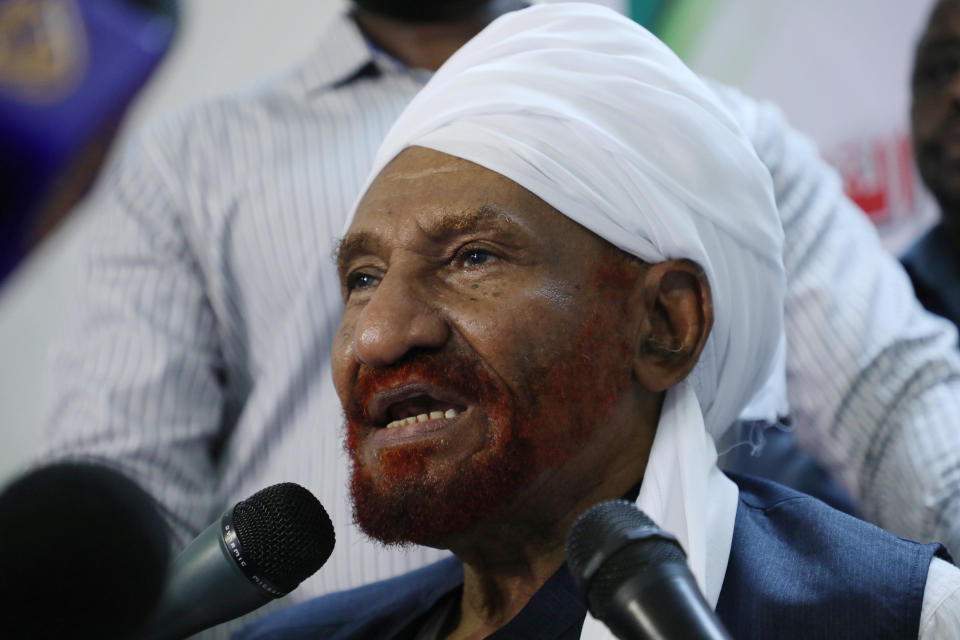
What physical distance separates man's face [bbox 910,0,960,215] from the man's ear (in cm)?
166

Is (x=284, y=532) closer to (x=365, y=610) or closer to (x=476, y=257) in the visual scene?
(x=476, y=257)

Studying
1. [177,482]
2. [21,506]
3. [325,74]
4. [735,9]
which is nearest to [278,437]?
[177,482]

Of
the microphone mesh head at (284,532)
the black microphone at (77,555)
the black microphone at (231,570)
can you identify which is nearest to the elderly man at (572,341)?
the microphone mesh head at (284,532)

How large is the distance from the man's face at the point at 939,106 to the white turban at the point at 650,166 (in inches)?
59.0

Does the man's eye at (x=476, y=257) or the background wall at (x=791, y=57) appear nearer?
the man's eye at (x=476, y=257)

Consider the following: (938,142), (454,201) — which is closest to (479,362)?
(454,201)

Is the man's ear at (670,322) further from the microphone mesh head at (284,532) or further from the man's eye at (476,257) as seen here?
the microphone mesh head at (284,532)

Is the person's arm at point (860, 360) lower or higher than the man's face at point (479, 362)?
lower

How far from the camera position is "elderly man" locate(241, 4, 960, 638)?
172 centimetres

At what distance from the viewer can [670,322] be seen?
1.92 m

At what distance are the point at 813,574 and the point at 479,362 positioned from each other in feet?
1.82

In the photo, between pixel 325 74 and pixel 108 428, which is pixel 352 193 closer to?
pixel 325 74

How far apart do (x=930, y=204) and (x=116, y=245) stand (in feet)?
9.31

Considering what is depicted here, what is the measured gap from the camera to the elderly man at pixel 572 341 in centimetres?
172
